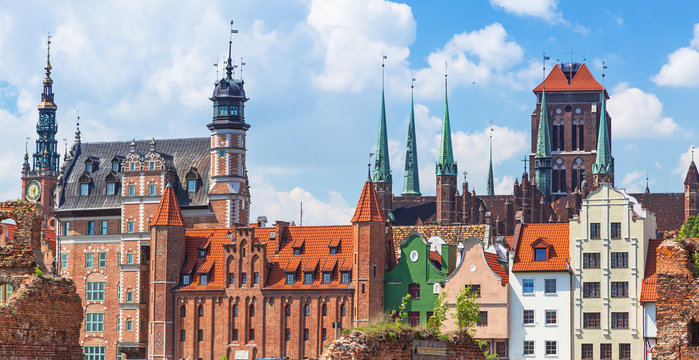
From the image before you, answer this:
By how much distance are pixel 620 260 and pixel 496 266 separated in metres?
8.34

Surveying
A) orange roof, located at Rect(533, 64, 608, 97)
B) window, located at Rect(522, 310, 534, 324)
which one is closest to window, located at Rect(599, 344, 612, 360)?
window, located at Rect(522, 310, 534, 324)

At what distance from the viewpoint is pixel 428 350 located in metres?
34.2

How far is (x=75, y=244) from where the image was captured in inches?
4126

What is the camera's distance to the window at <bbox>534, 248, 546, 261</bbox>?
84.8 meters

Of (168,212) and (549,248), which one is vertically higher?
(168,212)

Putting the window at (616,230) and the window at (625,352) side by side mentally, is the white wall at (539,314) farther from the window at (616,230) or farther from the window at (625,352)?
the window at (616,230)

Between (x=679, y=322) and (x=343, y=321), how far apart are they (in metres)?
55.1

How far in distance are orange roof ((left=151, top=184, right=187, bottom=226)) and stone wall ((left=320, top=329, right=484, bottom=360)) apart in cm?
6226

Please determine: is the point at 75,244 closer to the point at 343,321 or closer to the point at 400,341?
the point at 343,321

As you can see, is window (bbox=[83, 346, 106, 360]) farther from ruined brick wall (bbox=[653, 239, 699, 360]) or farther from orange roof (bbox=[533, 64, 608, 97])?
orange roof (bbox=[533, 64, 608, 97])

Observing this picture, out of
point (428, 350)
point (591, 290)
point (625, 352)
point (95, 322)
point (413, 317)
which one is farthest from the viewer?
point (95, 322)

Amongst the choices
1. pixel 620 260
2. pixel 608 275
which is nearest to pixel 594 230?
pixel 620 260

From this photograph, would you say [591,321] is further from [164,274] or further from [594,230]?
[164,274]

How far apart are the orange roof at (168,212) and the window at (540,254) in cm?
2696
